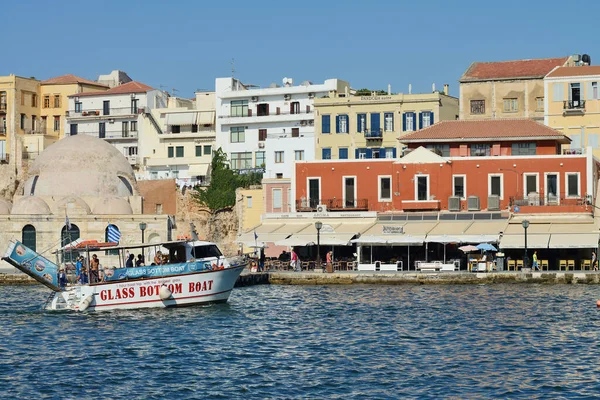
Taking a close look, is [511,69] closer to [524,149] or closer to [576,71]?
[576,71]

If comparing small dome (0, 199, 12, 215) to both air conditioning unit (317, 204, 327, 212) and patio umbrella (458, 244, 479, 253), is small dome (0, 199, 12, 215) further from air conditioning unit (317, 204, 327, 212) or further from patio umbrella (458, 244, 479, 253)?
patio umbrella (458, 244, 479, 253)

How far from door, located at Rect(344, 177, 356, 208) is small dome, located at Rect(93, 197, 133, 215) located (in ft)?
43.1

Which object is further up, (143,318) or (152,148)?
(152,148)

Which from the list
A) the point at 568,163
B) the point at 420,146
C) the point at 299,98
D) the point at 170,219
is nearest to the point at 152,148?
the point at 299,98

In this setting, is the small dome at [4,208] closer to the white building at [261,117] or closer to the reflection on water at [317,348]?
the white building at [261,117]

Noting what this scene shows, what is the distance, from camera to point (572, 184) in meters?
57.8

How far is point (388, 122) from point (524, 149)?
12494 millimetres

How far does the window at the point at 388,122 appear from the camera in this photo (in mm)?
71438

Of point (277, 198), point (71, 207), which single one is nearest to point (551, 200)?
point (277, 198)

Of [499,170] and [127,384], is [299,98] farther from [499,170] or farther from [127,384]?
[127,384]

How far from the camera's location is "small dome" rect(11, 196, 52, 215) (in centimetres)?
6412

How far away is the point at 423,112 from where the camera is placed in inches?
2803

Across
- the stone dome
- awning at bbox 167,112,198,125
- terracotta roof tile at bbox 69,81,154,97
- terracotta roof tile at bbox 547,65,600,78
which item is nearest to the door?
terracotta roof tile at bbox 547,65,600,78

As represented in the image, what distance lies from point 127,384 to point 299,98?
5519 cm
